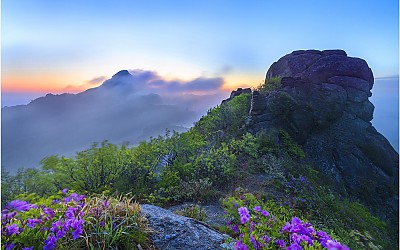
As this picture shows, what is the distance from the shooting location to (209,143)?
712 cm

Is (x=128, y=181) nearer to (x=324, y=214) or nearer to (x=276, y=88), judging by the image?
(x=324, y=214)

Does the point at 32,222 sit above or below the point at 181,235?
above

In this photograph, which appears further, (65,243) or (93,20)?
(93,20)

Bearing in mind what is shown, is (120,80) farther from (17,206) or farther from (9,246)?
(9,246)

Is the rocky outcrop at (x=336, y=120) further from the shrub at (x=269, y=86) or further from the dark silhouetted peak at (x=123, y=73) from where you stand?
the dark silhouetted peak at (x=123, y=73)

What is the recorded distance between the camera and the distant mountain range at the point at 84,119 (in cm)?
448

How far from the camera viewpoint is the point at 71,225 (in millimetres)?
2135

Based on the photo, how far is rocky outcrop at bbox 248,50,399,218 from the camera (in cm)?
917

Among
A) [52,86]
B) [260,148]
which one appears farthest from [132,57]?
[260,148]

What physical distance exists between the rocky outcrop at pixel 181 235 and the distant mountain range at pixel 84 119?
7.18 ft

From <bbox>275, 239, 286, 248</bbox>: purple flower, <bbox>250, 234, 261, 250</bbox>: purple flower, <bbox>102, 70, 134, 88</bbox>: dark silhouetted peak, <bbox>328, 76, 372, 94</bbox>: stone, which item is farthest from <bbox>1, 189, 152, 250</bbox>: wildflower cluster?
<bbox>328, 76, 372, 94</bbox>: stone

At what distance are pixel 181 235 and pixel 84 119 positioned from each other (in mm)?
3386

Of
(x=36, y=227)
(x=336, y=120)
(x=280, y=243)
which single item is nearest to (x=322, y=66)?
(x=336, y=120)

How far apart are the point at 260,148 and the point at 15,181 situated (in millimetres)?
5179
